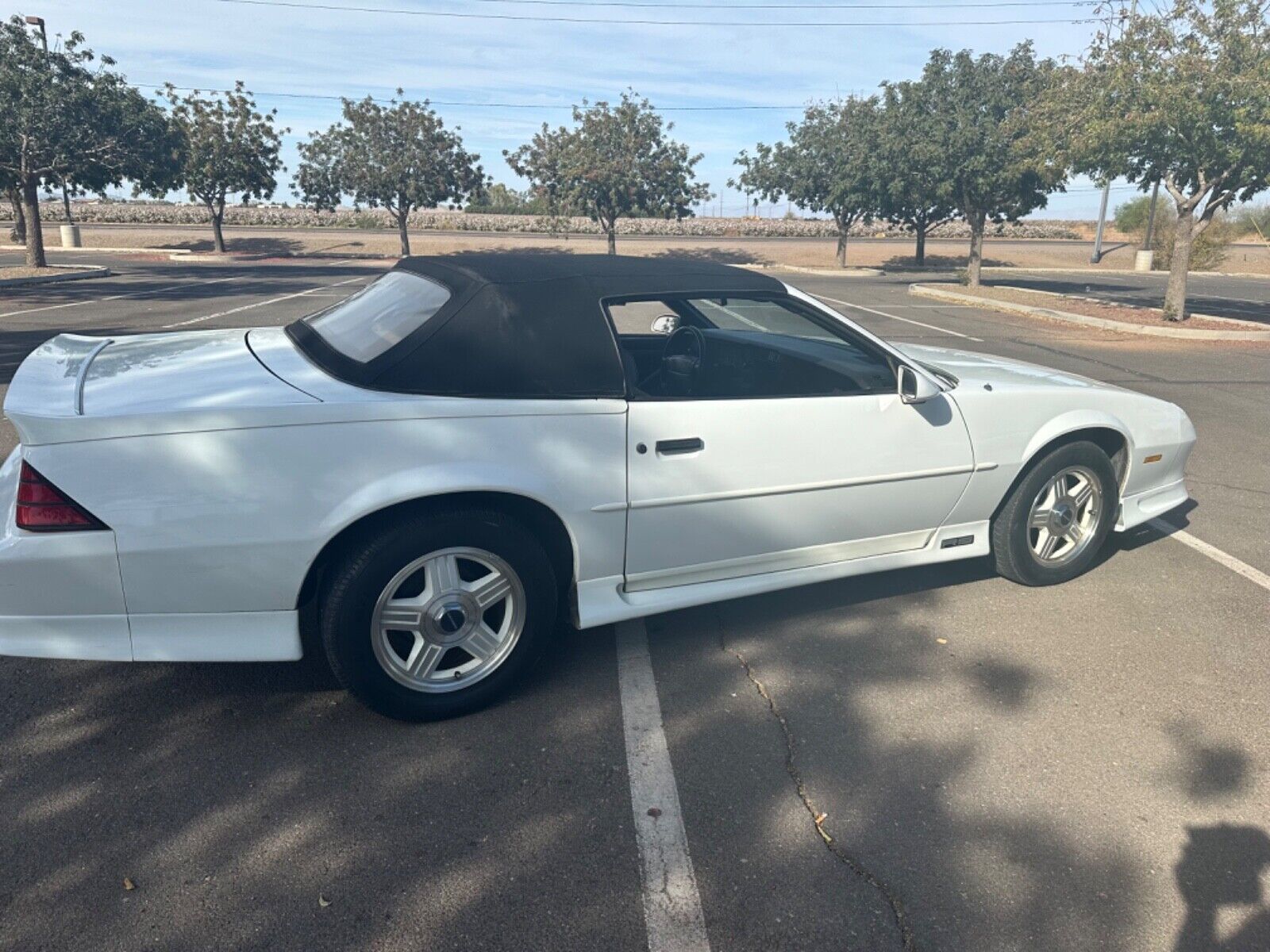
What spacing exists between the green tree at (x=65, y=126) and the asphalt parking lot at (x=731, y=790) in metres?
24.0

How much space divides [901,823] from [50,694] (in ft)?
9.92

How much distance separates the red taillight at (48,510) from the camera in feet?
9.23

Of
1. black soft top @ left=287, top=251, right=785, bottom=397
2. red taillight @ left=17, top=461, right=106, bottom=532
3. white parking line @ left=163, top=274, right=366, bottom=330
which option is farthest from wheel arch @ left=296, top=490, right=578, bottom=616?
white parking line @ left=163, top=274, right=366, bottom=330

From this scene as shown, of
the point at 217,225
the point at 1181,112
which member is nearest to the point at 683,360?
the point at 1181,112

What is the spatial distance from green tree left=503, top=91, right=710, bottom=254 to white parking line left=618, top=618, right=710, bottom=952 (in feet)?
121

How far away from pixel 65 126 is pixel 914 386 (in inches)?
1001

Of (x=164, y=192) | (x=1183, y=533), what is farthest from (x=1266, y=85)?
(x=164, y=192)

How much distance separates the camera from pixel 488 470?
3172mm

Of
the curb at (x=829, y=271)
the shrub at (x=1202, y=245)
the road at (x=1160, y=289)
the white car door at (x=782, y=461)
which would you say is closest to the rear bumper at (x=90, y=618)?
the white car door at (x=782, y=461)

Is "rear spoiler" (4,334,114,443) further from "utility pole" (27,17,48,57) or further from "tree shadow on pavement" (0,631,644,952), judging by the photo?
"utility pole" (27,17,48,57)

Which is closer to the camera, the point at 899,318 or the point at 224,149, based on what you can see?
the point at 899,318

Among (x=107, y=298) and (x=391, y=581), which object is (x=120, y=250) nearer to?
(x=107, y=298)

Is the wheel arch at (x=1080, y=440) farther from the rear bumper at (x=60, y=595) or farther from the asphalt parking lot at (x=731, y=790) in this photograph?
the rear bumper at (x=60, y=595)

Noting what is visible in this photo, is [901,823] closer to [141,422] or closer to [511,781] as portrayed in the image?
[511,781]
